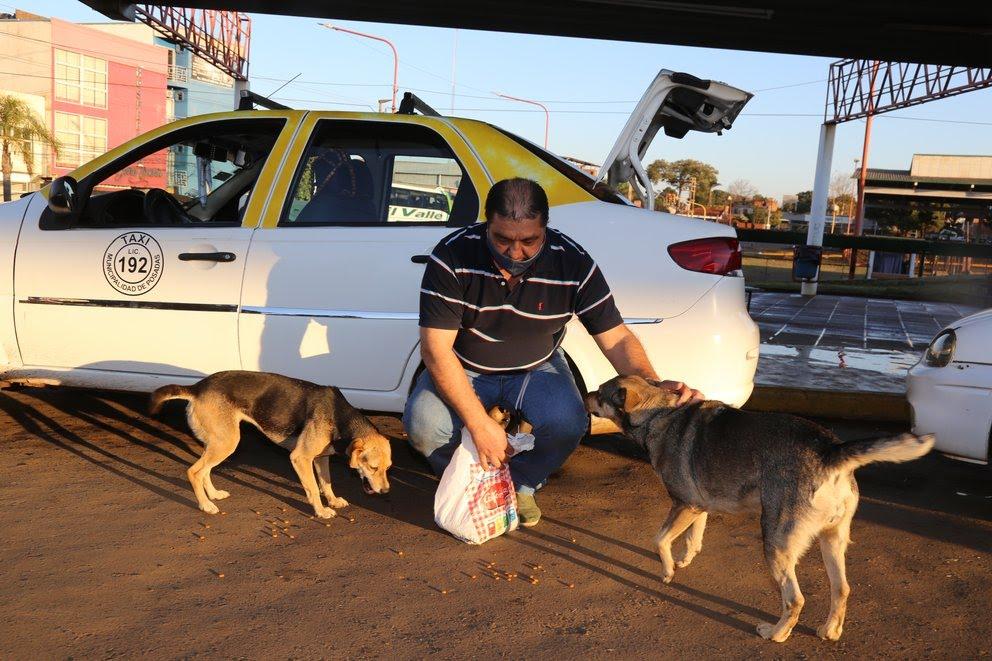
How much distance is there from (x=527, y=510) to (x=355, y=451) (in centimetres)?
87

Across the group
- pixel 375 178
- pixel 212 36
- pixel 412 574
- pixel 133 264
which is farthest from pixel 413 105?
pixel 212 36

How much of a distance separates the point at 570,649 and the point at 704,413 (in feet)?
3.69

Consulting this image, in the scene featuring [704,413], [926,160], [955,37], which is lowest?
[704,413]

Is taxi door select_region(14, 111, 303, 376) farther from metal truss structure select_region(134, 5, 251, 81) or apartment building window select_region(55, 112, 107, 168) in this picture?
apartment building window select_region(55, 112, 107, 168)

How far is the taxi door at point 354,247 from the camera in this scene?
4449 millimetres

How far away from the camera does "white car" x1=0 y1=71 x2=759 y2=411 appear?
14.3 ft

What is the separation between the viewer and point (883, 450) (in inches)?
111

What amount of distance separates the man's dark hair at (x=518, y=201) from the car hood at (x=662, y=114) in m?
1.36

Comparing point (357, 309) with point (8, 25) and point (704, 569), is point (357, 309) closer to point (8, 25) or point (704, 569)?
point (704, 569)

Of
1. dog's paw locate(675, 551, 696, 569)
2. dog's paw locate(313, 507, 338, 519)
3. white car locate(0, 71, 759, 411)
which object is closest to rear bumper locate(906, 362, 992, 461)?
white car locate(0, 71, 759, 411)

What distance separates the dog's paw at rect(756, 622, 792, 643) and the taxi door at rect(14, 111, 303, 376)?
3.00 m

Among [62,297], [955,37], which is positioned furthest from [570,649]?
[955,37]

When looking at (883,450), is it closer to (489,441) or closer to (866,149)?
(489,441)

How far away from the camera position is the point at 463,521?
3.73 meters
